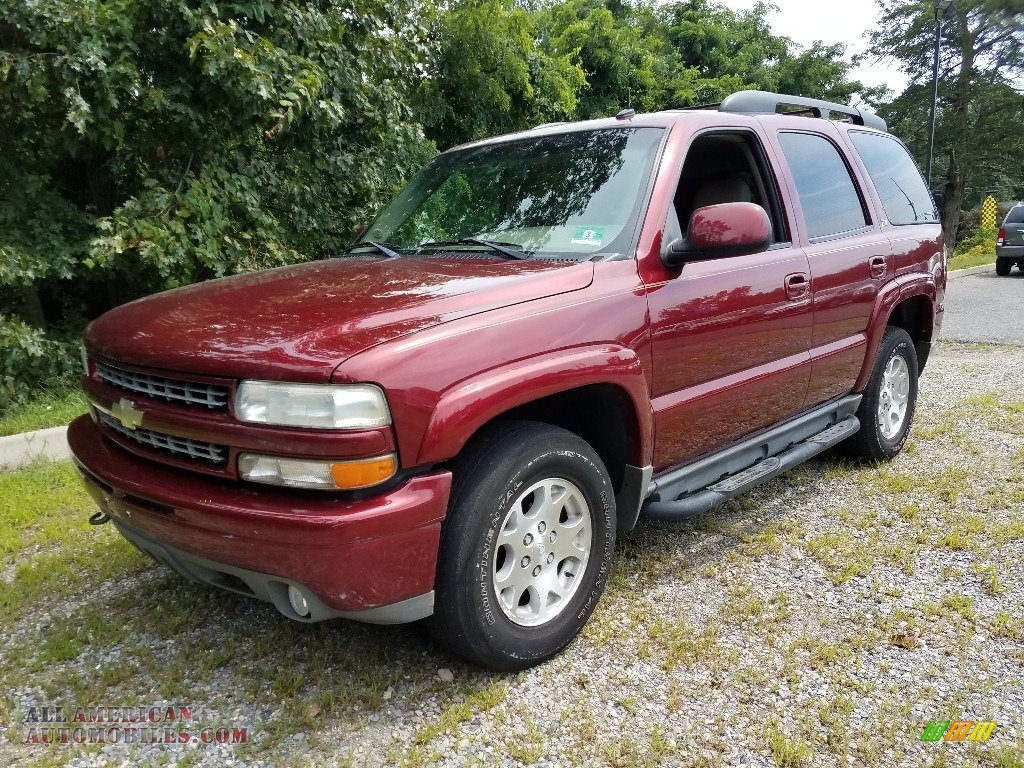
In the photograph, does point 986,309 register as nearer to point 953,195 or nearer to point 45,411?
point 45,411

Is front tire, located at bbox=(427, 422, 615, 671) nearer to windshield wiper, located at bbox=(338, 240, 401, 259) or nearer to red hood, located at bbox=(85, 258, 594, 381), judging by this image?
red hood, located at bbox=(85, 258, 594, 381)

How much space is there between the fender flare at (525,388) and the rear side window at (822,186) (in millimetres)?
1631

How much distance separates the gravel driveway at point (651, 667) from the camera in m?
2.32

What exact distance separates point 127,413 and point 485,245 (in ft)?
4.85

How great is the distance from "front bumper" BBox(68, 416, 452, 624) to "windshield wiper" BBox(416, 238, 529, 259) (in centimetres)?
108

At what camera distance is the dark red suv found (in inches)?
84.7

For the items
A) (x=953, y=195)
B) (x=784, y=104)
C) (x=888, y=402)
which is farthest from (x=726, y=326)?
(x=953, y=195)

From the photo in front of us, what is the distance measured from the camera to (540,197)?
3.25m

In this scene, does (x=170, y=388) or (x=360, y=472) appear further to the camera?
(x=170, y=388)

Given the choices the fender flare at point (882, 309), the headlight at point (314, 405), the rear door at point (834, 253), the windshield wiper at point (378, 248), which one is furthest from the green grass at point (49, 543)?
the fender flare at point (882, 309)

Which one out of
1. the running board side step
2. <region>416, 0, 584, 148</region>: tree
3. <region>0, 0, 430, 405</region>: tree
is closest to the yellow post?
<region>416, 0, 584, 148</region>: tree

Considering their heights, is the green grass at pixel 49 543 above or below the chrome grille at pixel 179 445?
below

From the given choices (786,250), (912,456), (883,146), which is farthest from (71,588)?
(883,146)

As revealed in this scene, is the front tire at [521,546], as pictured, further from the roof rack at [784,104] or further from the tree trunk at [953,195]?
the tree trunk at [953,195]
